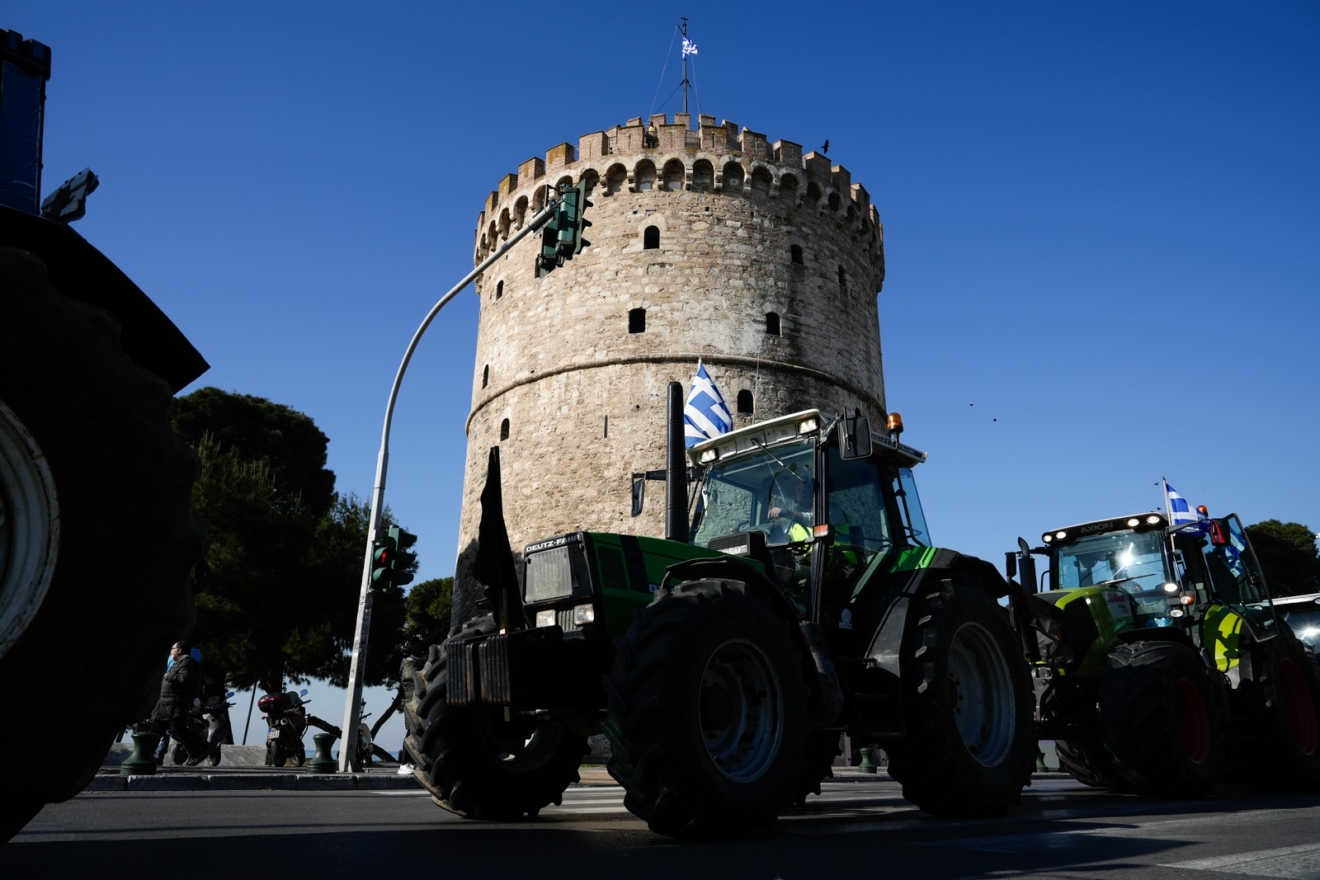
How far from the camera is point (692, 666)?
4.29 m

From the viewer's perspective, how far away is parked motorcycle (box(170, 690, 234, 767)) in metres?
12.9

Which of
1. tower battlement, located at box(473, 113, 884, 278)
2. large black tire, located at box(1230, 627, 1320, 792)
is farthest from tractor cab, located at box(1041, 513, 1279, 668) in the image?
tower battlement, located at box(473, 113, 884, 278)

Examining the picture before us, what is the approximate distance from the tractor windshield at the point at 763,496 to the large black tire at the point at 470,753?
1848 mm

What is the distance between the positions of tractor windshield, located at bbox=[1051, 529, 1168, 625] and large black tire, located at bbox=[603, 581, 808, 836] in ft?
18.2

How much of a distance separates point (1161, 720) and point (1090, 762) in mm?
1513

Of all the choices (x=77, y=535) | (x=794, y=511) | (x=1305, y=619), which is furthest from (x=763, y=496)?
(x=1305, y=619)

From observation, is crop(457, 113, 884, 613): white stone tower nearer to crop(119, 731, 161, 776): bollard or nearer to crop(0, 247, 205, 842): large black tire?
crop(119, 731, 161, 776): bollard

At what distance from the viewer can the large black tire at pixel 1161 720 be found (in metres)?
7.25

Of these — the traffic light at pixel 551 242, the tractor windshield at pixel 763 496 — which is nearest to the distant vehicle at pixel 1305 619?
the tractor windshield at pixel 763 496

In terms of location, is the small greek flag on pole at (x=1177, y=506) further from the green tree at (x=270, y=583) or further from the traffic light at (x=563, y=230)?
the green tree at (x=270, y=583)

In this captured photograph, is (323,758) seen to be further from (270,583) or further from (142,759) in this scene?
(270,583)

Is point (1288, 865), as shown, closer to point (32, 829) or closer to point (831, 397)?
point (32, 829)

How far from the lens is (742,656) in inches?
190

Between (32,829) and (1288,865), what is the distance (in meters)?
5.32
